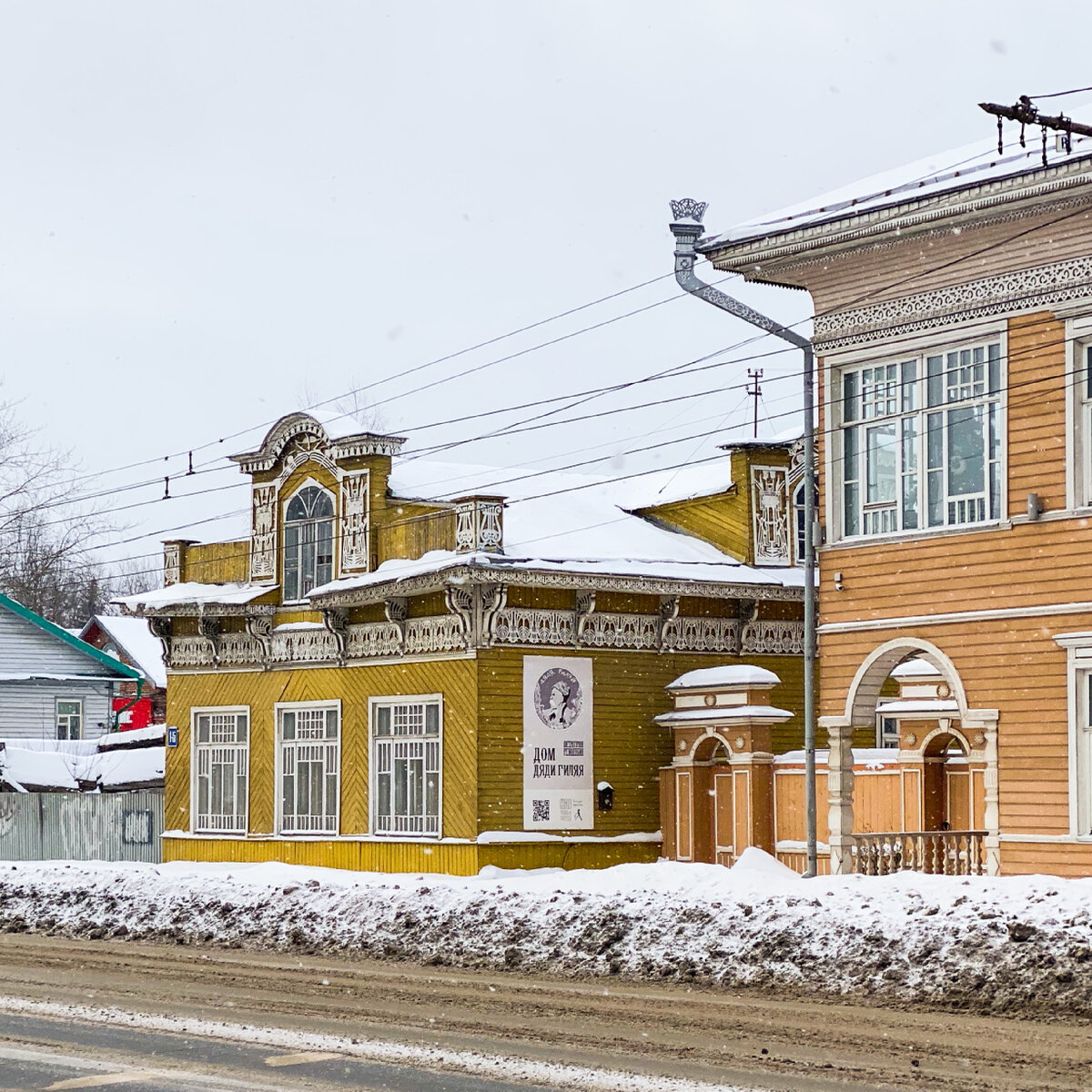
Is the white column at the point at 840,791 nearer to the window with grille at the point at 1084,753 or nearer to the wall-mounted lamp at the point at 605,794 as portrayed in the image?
the window with grille at the point at 1084,753

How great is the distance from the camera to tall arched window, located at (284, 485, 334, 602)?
3112cm

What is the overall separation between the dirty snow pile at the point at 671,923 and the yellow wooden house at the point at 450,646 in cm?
195

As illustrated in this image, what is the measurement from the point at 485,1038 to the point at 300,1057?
1498mm

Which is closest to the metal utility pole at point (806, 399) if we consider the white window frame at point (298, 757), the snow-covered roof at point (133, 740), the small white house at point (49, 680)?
the white window frame at point (298, 757)

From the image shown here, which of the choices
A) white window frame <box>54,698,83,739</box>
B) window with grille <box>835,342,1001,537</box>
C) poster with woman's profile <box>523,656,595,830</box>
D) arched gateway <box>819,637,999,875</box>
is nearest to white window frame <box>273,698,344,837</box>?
poster with woman's profile <box>523,656,595,830</box>

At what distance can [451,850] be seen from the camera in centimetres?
2817

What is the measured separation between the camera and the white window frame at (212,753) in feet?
107

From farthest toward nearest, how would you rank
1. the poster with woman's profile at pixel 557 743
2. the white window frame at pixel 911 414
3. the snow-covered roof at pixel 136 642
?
the snow-covered roof at pixel 136 642 < the poster with woman's profile at pixel 557 743 < the white window frame at pixel 911 414

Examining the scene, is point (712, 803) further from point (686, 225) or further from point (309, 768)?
point (686, 225)

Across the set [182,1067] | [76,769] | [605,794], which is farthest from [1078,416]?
[76,769]

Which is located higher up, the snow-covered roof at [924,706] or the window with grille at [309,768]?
the snow-covered roof at [924,706]

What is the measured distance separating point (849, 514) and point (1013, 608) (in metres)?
2.77

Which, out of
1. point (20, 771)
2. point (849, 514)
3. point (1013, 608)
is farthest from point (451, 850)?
point (20, 771)

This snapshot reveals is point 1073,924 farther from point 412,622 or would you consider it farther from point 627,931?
point 412,622
